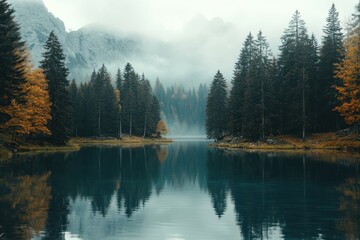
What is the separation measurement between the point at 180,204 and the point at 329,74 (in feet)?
198

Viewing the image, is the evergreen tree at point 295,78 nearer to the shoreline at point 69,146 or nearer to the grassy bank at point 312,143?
the grassy bank at point 312,143

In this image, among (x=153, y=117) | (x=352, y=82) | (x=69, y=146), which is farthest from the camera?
(x=153, y=117)

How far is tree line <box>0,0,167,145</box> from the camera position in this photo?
43.8 m

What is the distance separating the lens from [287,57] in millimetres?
81125

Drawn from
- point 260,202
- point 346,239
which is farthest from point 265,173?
point 346,239

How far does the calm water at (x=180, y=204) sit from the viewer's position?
1616 centimetres

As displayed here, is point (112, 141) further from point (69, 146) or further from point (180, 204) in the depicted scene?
point (180, 204)

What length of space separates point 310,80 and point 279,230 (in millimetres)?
66120

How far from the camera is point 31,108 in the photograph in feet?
201

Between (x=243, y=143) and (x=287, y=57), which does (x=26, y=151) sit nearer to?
(x=243, y=143)

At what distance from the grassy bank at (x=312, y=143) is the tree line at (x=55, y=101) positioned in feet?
119

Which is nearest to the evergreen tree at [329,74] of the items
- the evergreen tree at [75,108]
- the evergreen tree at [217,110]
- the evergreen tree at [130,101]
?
the evergreen tree at [217,110]

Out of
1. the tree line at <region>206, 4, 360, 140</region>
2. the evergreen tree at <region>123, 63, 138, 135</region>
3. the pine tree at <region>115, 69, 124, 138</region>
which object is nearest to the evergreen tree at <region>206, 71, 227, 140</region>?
the tree line at <region>206, 4, 360, 140</region>

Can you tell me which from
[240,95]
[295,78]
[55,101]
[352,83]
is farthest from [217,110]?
[55,101]
